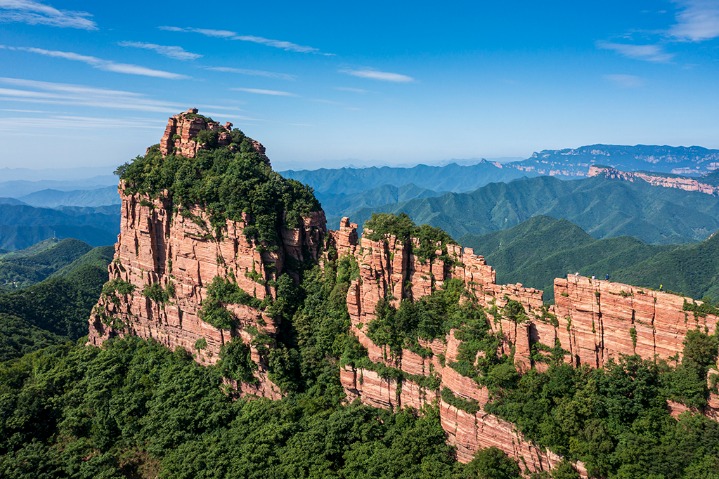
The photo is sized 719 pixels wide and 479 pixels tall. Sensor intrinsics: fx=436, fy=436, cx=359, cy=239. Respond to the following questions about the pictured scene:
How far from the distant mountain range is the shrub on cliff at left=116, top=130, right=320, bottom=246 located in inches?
2602

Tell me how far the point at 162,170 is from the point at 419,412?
3484 cm

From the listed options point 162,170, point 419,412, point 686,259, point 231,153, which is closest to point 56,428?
point 162,170

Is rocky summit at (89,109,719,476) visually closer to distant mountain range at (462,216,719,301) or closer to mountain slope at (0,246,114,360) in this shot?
mountain slope at (0,246,114,360)

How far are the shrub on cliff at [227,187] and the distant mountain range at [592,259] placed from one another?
6609cm

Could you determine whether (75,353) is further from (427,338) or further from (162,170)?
(427,338)

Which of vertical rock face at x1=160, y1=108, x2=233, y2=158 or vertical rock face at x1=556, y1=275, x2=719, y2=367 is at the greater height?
vertical rock face at x1=160, y1=108, x2=233, y2=158

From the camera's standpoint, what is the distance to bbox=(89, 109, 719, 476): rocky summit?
30.0 metres

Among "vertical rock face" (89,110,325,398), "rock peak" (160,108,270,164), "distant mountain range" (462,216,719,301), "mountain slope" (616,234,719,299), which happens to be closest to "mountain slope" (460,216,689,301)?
"distant mountain range" (462,216,719,301)

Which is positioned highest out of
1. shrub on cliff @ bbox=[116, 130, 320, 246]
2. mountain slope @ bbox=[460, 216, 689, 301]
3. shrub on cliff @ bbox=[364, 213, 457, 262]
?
shrub on cliff @ bbox=[116, 130, 320, 246]

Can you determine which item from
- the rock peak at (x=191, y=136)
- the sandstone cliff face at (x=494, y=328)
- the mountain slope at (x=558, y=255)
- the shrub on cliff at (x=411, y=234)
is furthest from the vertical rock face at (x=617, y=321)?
the mountain slope at (x=558, y=255)

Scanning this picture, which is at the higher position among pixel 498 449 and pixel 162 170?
pixel 162 170

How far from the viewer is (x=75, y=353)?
159ft

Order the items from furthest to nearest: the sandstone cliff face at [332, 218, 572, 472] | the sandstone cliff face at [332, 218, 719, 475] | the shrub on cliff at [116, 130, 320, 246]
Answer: the shrub on cliff at [116, 130, 320, 246], the sandstone cliff face at [332, 218, 572, 472], the sandstone cliff face at [332, 218, 719, 475]

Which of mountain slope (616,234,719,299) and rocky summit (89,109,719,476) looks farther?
mountain slope (616,234,719,299)
